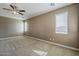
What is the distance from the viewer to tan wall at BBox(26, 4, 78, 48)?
2.00 metres

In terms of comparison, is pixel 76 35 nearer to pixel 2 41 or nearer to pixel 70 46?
pixel 70 46

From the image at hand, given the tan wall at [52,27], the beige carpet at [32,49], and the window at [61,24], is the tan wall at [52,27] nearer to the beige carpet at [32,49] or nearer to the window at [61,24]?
the window at [61,24]

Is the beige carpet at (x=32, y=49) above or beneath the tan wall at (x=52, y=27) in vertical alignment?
beneath

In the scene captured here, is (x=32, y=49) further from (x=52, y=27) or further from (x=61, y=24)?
(x=61, y=24)

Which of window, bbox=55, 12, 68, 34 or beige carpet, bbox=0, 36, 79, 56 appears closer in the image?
window, bbox=55, 12, 68, 34

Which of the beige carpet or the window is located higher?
the window

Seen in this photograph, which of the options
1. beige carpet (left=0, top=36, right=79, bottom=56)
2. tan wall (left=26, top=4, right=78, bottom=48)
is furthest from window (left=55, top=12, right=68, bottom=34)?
beige carpet (left=0, top=36, right=79, bottom=56)

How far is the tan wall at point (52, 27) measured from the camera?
6.57 ft

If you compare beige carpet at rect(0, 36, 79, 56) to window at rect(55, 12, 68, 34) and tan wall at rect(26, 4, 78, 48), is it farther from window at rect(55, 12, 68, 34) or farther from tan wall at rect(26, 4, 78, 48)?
window at rect(55, 12, 68, 34)

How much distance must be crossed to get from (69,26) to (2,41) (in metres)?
3.49

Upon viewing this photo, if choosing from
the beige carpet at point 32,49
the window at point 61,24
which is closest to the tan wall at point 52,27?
the window at point 61,24

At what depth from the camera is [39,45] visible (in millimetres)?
2850

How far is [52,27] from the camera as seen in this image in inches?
80.0

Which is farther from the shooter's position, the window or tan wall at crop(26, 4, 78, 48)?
tan wall at crop(26, 4, 78, 48)
